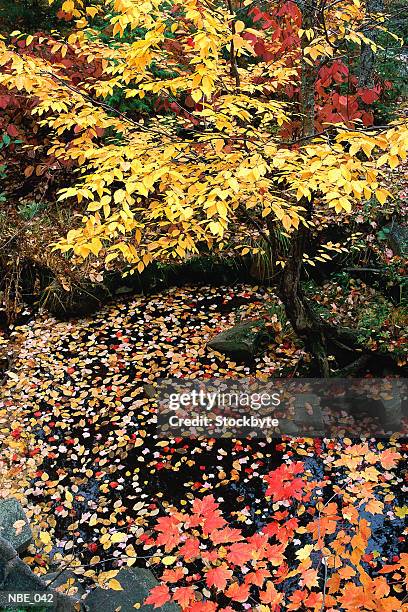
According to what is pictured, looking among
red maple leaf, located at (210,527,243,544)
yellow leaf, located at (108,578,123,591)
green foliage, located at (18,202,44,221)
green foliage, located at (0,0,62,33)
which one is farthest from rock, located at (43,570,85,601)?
green foliage, located at (0,0,62,33)

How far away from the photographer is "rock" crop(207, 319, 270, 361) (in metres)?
5.04

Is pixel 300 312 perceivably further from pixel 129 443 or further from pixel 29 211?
pixel 29 211

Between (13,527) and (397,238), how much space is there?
4715mm

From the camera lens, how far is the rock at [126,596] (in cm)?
285

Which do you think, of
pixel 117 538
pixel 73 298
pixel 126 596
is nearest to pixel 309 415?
pixel 117 538

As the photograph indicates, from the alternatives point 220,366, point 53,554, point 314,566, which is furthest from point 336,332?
point 53,554

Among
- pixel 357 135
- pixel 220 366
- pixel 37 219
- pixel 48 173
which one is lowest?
pixel 220 366

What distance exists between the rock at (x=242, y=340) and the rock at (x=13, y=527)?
2.41m

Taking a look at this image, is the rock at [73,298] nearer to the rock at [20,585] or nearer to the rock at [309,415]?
the rock at [309,415]

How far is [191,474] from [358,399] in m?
1.62

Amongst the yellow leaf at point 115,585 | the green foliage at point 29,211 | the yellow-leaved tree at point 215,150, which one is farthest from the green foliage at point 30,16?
the yellow leaf at point 115,585

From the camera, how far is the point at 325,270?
19.8ft

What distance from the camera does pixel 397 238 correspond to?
18.9 ft

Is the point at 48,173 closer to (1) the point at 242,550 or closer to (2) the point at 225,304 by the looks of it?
(2) the point at 225,304
